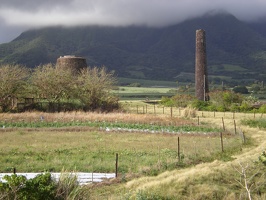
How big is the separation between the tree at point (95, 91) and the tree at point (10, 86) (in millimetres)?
6596

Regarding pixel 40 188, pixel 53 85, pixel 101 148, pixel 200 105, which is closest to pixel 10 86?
pixel 53 85

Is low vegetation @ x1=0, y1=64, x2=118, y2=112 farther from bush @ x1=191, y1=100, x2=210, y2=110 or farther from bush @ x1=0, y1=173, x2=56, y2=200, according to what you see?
bush @ x1=0, y1=173, x2=56, y2=200

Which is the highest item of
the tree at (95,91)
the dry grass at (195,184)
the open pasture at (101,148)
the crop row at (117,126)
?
the tree at (95,91)

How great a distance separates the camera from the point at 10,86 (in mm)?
42250

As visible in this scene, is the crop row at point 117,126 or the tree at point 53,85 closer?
the crop row at point 117,126

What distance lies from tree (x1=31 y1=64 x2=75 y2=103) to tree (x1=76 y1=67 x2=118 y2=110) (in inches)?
55.2

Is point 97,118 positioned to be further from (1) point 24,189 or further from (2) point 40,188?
(1) point 24,189

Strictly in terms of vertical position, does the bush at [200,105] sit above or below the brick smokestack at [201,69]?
below

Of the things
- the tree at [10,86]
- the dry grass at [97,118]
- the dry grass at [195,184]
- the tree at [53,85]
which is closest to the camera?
the dry grass at [195,184]

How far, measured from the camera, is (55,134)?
27.3 meters

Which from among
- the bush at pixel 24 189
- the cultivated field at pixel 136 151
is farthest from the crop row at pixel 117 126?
the bush at pixel 24 189

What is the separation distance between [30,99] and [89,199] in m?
35.6

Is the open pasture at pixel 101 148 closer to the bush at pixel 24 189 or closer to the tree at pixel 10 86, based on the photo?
the bush at pixel 24 189

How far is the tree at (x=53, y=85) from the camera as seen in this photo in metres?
44.7
